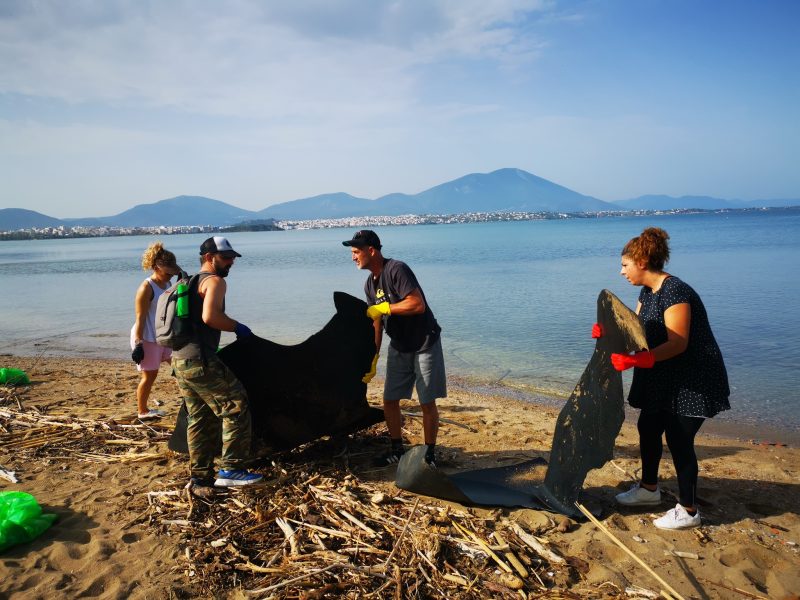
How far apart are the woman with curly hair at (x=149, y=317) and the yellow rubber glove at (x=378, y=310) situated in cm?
234

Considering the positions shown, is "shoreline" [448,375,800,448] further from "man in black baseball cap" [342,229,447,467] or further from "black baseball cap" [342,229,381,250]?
"black baseball cap" [342,229,381,250]

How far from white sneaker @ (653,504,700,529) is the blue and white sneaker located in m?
2.98

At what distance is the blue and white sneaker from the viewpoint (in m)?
4.30

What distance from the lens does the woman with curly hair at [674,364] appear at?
359 centimetres

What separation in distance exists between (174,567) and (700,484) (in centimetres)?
415

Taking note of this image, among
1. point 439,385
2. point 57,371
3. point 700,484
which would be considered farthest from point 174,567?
point 57,371

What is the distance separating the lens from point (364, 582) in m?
3.16

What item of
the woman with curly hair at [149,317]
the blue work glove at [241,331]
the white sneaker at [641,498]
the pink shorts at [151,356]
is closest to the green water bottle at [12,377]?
the woman with curly hair at [149,317]

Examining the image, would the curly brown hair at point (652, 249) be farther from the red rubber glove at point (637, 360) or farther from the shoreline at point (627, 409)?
the shoreline at point (627, 409)

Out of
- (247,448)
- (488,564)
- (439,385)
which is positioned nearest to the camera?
(488,564)

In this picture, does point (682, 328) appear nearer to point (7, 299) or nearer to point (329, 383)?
point (329, 383)

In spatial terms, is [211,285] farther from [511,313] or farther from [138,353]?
[511,313]

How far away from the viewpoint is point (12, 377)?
8.10m

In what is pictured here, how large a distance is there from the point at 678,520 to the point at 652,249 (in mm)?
1870
